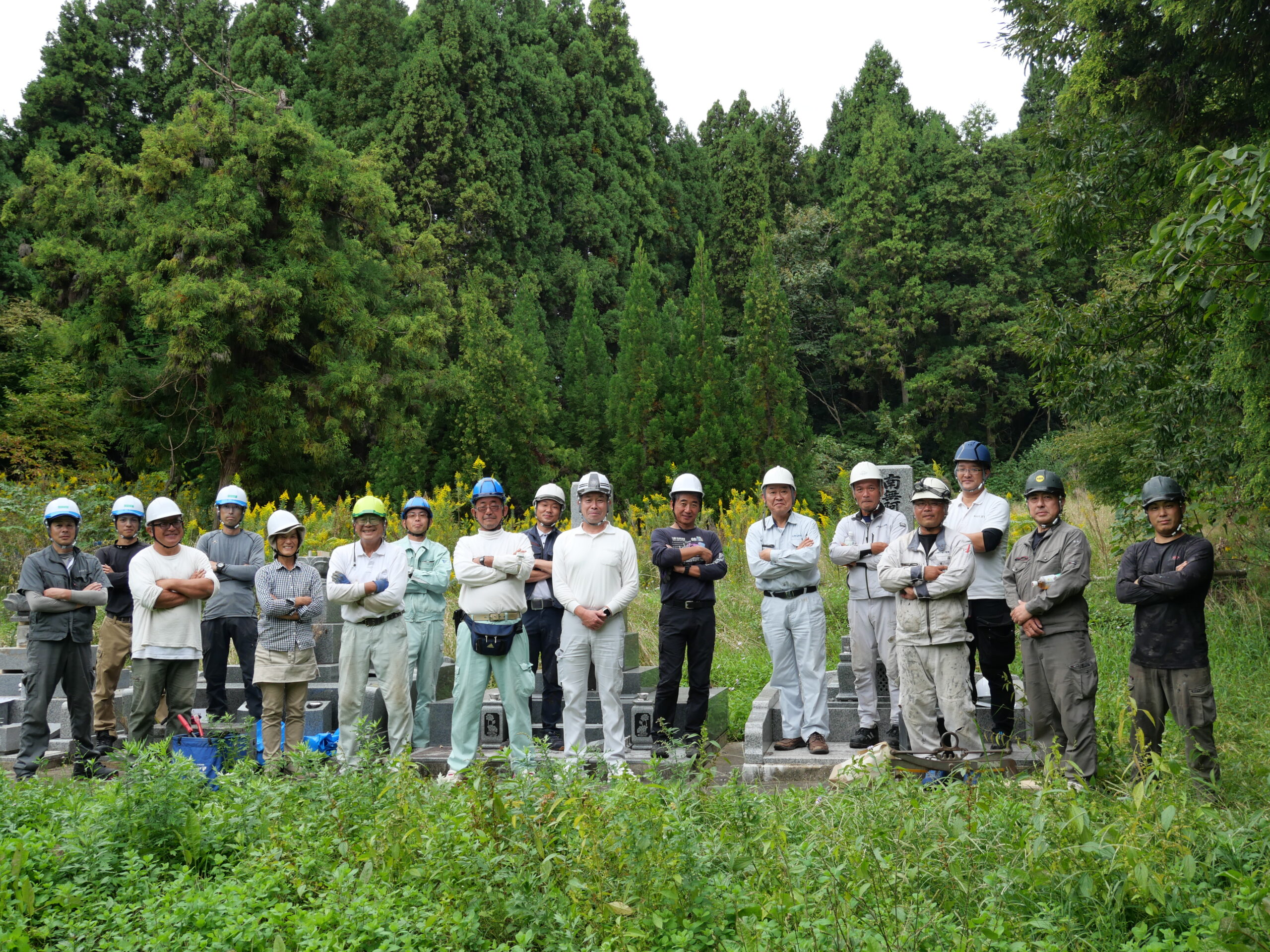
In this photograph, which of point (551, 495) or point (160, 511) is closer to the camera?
point (160, 511)

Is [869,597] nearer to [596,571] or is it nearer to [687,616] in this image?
[687,616]

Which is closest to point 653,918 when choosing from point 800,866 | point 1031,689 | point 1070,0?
point 800,866

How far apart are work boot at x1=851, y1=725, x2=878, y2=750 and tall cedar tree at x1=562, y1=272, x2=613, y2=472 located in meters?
16.2

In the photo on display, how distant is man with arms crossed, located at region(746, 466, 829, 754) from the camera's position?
7035mm

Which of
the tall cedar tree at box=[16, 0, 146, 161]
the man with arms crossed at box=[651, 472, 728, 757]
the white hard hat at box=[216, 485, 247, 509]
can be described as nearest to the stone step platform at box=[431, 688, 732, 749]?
the man with arms crossed at box=[651, 472, 728, 757]

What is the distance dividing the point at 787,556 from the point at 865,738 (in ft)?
4.79

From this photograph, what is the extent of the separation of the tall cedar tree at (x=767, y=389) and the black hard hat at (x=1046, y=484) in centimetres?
1587

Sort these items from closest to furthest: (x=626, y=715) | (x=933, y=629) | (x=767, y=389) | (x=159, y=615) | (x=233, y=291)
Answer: (x=933, y=629) → (x=159, y=615) → (x=626, y=715) → (x=233, y=291) → (x=767, y=389)

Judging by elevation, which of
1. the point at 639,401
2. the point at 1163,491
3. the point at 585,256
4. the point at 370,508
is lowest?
the point at 1163,491

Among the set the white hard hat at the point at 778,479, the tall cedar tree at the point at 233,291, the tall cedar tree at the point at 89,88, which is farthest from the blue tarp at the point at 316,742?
the tall cedar tree at the point at 89,88

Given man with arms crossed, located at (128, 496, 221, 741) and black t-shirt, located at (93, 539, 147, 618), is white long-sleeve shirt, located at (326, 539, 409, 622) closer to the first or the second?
man with arms crossed, located at (128, 496, 221, 741)

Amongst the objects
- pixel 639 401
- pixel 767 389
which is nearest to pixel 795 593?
pixel 639 401

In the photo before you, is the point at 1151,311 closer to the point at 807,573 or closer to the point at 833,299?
the point at 807,573

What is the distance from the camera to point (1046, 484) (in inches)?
239
